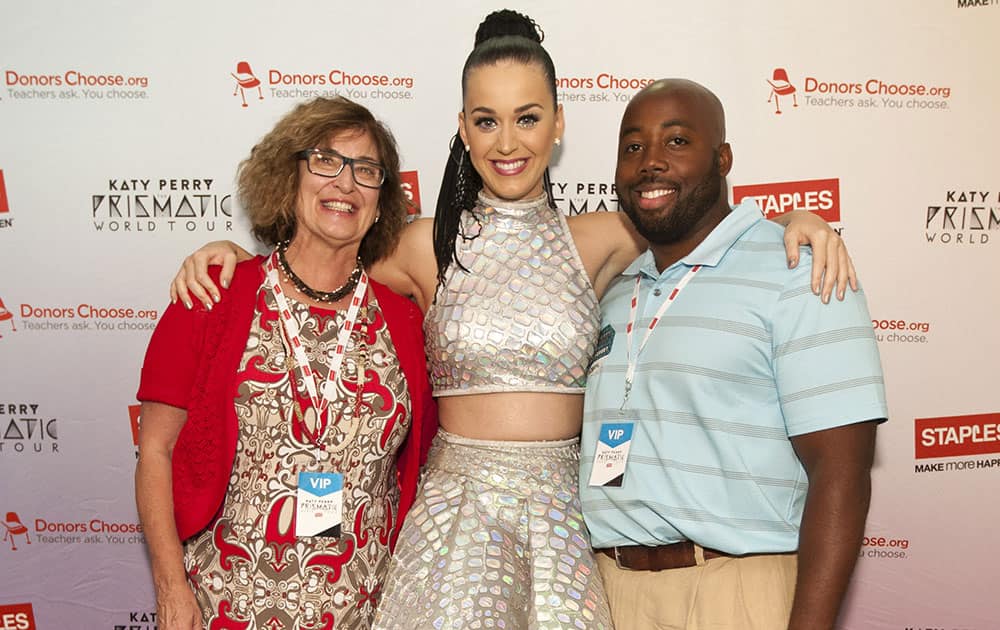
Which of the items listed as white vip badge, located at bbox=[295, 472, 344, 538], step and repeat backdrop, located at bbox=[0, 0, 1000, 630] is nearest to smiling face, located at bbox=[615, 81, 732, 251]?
white vip badge, located at bbox=[295, 472, 344, 538]

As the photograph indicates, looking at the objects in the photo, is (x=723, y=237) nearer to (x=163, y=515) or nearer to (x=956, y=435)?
(x=163, y=515)

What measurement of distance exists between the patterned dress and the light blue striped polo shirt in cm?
64

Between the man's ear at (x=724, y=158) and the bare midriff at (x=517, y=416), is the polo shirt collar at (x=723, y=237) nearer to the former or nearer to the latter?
the man's ear at (x=724, y=158)

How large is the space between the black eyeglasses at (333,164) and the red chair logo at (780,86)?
178cm

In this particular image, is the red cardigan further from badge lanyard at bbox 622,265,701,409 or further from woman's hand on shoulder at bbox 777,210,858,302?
woman's hand on shoulder at bbox 777,210,858,302

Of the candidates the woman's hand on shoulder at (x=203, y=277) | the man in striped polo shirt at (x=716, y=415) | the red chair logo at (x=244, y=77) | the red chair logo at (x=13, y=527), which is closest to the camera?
the man in striped polo shirt at (x=716, y=415)

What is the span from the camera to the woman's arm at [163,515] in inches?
87.4

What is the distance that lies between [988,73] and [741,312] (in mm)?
2217

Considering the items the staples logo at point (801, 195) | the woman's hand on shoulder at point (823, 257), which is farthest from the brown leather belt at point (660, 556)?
the staples logo at point (801, 195)

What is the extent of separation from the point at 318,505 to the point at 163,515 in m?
0.42

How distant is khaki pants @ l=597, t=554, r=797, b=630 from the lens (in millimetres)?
1964

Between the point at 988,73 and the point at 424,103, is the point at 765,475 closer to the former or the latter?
the point at 424,103

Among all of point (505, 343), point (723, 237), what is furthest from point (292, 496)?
point (723, 237)

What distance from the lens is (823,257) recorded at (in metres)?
1.94
